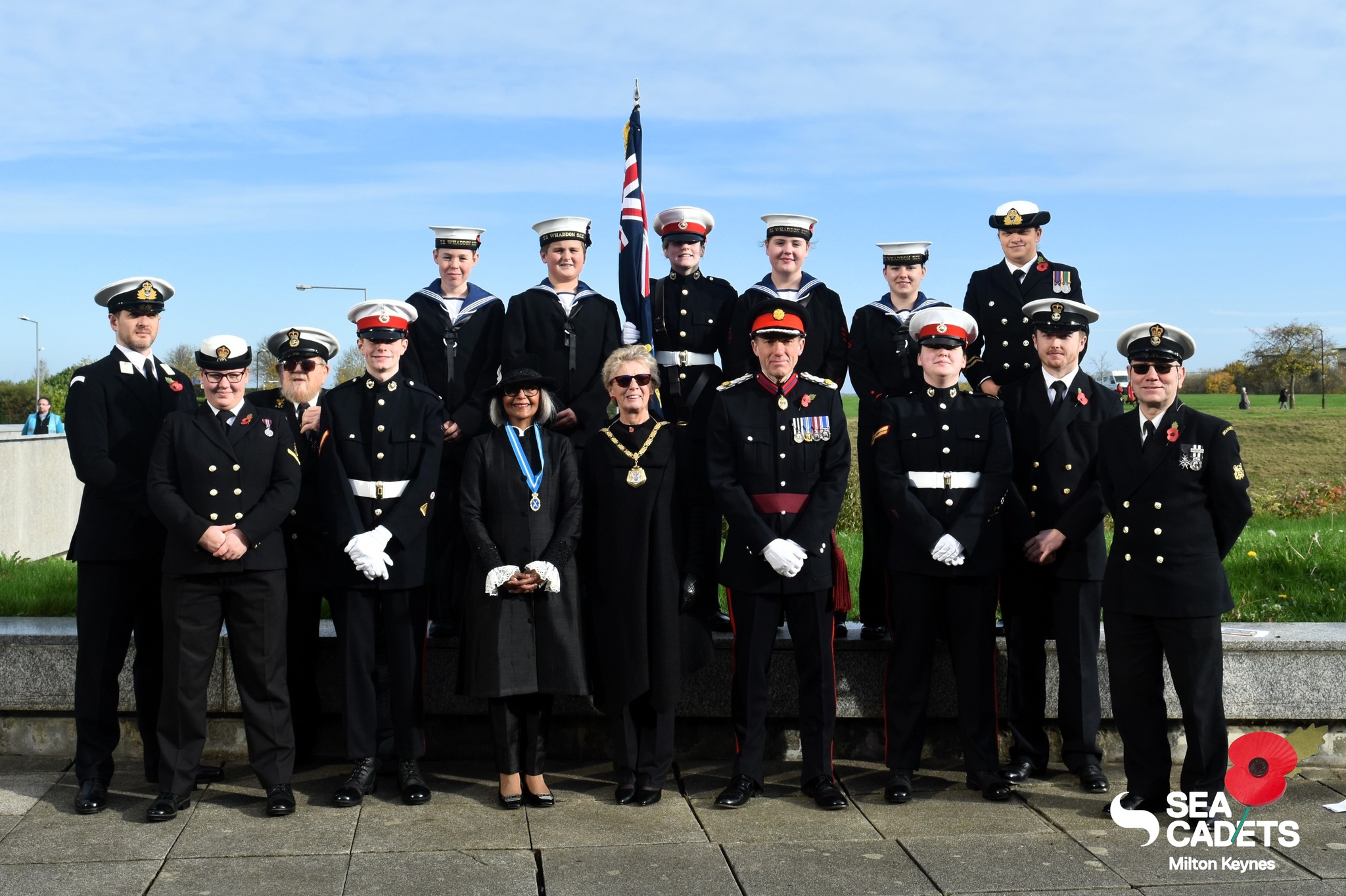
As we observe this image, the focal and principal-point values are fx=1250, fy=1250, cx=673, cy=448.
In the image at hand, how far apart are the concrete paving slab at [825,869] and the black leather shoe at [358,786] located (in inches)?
69.8

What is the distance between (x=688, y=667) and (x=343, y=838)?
1.74 m

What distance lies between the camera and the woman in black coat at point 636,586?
5.75 meters

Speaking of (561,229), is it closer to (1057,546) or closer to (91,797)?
(1057,546)

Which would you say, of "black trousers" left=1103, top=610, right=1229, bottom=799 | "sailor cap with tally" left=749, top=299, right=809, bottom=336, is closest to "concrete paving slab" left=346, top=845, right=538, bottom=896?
"sailor cap with tally" left=749, top=299, right=809, bottom=336

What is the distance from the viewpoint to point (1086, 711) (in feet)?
19.6

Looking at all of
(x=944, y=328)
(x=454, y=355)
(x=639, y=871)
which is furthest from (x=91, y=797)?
(x=944, y=328)

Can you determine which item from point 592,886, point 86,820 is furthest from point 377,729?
point 592,886

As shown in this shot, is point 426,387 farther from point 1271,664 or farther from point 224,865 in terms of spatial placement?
point 1271,664

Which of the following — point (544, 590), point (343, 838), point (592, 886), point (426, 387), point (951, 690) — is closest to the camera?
point (592, 886)

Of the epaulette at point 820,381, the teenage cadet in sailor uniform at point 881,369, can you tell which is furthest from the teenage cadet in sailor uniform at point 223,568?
the teenage cadet in sailor uniform at point 881,369

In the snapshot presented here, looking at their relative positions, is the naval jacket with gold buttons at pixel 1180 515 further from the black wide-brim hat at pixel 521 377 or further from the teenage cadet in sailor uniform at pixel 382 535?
the teenage cadet in sailor uniform at pixel 382 535

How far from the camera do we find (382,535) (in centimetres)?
570

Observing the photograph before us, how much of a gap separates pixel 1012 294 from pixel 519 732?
11.5 ft

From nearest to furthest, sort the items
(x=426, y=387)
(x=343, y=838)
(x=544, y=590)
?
(x=343, y=838)
(x=544, y=590)
(x=426, y=387)
